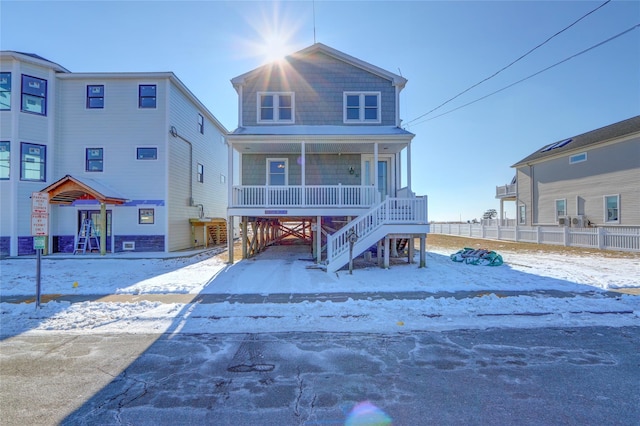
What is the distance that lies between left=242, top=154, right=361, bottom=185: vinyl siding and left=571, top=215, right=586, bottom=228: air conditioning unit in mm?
16148

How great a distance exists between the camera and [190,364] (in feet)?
12.4

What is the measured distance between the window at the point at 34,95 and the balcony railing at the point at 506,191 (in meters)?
33.4

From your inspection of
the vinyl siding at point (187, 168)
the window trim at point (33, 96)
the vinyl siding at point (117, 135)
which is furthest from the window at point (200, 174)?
the window trim at point (33, 96)

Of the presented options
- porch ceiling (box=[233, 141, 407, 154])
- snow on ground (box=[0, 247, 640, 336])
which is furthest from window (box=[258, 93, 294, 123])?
snow on ground (box=[0, 247, 640, 336])

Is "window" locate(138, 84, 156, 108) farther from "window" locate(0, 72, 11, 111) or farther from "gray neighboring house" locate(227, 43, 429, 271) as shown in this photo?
"window" locate(0, 72, 11, 111)

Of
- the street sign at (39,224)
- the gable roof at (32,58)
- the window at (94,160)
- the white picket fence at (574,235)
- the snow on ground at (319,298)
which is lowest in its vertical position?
the snow on ground at (319,298)

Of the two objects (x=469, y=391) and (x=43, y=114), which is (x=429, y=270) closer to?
(x=469, y=391)

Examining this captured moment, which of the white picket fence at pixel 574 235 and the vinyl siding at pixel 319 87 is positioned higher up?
the vinyl siding at pixel 319 87

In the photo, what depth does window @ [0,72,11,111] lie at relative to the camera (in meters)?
13.9

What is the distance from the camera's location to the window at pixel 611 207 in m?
17.5

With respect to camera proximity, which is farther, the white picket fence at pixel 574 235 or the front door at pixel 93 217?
the white picket fence at pixel 574 235

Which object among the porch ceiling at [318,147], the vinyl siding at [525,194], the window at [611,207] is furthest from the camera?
the vinyl siding at [525,194]

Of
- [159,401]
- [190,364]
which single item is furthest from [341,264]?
[159,401]

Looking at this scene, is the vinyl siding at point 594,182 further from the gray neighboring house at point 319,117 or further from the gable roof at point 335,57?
the gable roof at point 335,57
